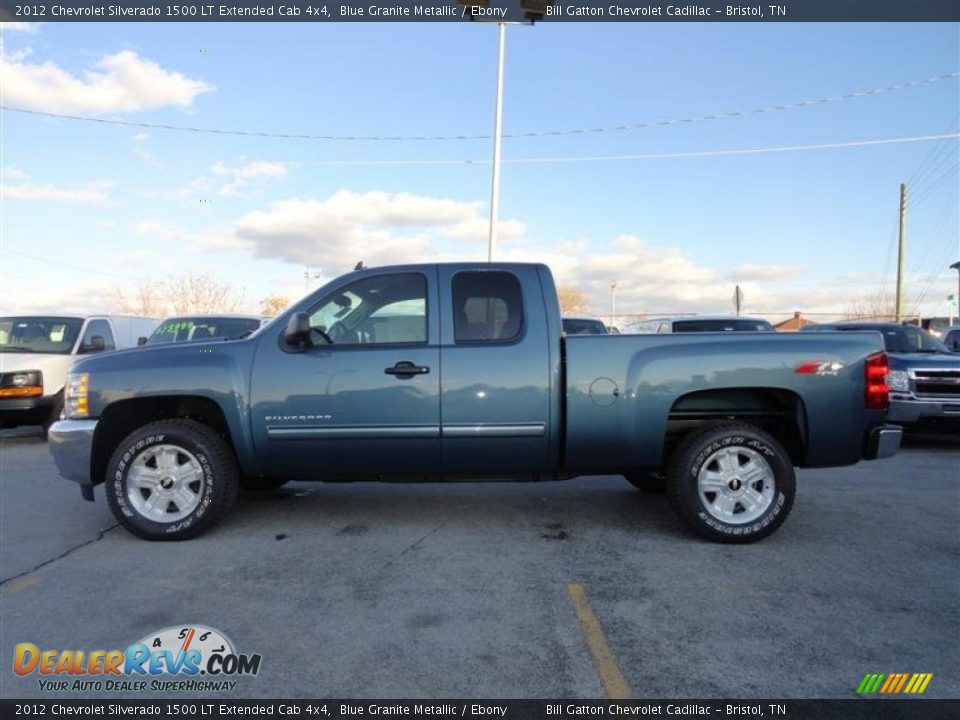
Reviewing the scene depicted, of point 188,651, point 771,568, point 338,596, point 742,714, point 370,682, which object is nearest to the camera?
point 742,714

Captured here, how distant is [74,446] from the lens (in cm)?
467

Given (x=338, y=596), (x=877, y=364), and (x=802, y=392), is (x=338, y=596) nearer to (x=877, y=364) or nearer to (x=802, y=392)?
(x=802, y=392)

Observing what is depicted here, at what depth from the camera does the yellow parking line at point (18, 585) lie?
3814 millimetres

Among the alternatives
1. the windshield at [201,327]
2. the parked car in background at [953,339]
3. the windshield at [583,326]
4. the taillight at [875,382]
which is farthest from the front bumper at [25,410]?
the parked car in background at [953,339]

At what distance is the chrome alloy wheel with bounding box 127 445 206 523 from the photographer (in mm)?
4668

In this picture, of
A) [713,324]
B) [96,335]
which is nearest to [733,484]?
[713,324]

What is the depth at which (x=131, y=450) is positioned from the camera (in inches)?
A: 183

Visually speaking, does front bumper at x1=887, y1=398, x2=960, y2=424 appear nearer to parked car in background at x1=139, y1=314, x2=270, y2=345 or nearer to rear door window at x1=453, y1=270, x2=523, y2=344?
rear door window at x1=453, y1=270, x2=523, y2=344

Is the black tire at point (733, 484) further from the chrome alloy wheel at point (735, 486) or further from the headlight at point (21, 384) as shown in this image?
the headlight at point (21, 384)

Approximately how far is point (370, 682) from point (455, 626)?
61 cm

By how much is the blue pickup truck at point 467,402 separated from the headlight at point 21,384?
203 inches

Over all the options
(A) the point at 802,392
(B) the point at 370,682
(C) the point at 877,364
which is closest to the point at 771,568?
(A) the point at 802,392

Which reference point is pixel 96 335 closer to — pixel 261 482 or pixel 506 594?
pixel 261 482

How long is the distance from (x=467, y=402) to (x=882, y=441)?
2.90 metres
